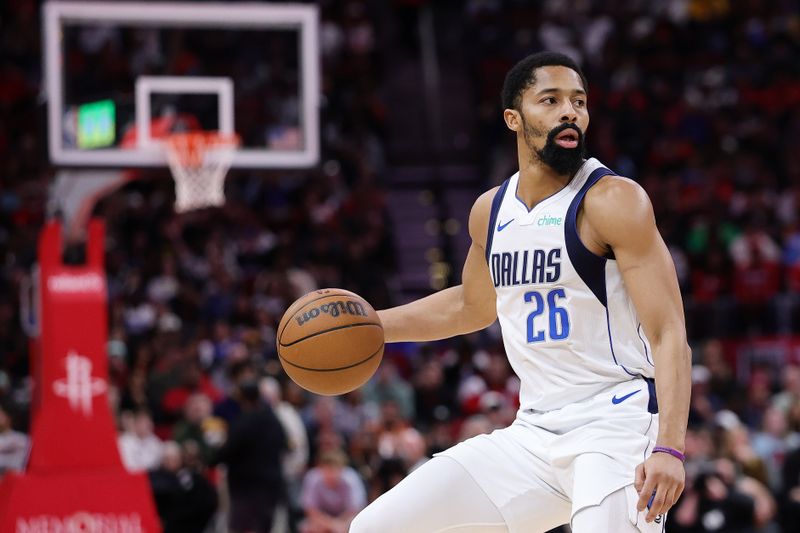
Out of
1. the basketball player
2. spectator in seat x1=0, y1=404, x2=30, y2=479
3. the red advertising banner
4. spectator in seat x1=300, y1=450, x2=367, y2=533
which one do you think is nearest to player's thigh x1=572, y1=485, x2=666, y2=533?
the basketball player

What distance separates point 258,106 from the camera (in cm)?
1088

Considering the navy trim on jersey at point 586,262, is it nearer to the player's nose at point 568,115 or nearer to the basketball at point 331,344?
the player's nose at point 568,115

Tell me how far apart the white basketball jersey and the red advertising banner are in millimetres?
5423

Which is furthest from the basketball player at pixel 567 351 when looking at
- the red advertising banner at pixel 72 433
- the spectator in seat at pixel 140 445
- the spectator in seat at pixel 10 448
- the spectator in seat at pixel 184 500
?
the spectator in seat at pixel 10 448

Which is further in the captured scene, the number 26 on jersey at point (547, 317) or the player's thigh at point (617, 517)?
the number 26 on jersey at point (547, 317)

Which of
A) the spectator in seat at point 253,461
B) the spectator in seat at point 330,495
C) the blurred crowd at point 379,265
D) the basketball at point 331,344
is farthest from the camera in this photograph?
the blurred crowd at point 379,265

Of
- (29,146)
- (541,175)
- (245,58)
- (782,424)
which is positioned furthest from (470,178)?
(541,175)

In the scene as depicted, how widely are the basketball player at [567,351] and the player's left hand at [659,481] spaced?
18 mm

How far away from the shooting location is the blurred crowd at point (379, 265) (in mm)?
10273

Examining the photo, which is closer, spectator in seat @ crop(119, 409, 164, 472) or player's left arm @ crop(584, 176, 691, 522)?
player's left arm @ crop(584, 176, 691, 522)

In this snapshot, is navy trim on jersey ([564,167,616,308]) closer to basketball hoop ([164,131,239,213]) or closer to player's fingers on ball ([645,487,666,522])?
player's fingers on ball ([645,487,666,522])

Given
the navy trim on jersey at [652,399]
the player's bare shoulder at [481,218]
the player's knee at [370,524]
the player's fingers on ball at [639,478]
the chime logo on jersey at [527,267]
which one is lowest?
the player's knee at [370,524]

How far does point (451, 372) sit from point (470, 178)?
5171 millimetres

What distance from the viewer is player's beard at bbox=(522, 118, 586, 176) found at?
4238 millimetres
